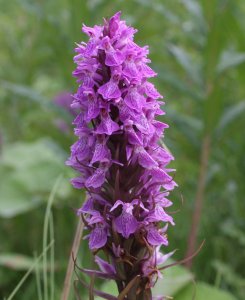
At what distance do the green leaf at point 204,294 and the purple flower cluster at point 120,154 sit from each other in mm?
934

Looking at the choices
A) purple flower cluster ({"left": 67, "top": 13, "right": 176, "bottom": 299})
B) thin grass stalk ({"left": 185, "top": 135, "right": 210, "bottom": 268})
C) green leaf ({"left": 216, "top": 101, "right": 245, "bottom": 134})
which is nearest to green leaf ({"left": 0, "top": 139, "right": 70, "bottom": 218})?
thin grass stalk ({"left": 185, "top": 135, "right": 210, "bottom": 268})

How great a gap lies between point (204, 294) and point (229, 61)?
1.18 meters

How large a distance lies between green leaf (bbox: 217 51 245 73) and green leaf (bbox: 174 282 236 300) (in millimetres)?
1090

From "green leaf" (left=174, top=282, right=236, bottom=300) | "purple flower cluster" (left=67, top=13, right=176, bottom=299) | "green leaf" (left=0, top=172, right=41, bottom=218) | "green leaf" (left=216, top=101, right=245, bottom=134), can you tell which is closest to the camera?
"purple flower cluster" (left=67, top=13, right=176, bottom=299)

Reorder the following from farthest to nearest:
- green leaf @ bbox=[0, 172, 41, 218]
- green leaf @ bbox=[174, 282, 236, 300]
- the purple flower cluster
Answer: green leaf @ bbox=[0, 172, 41, 218] < green leaf @ bbox=[174, 282, 236, 300] < the purple flower cluster

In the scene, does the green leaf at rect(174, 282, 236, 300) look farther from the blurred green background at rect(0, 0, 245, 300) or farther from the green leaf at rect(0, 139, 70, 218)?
the green leaf at rect(0, 139, 70, 218)

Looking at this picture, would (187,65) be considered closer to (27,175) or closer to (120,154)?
(27,175)

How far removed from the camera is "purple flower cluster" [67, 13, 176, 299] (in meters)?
1.27

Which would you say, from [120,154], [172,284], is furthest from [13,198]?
[120,154]

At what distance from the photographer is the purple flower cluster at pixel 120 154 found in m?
1.27

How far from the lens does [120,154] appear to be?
1.30 metres

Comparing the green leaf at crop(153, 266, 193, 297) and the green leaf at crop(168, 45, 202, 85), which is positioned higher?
the green leaf at crop(168, 45, 202, 85)

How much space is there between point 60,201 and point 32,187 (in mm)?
209

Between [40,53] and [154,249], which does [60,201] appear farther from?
[154,249]
